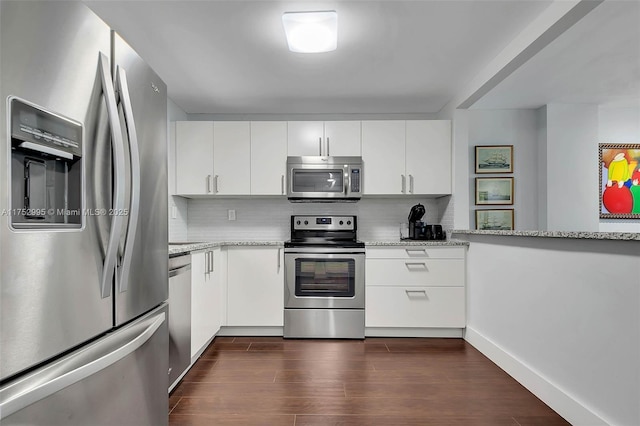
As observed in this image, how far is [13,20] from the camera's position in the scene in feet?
2.43

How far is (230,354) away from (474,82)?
3.06m

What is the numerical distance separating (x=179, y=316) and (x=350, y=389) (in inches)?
46.0

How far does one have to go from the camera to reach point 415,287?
3268mm

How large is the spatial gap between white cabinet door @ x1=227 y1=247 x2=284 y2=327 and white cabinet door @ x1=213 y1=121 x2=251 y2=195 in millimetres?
734

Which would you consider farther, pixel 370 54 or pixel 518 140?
pixel 518 140

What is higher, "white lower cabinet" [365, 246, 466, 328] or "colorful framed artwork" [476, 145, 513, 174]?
"colorful framed artwork" [476, 145, 513, 174]

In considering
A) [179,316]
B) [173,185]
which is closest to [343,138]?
[173,185]

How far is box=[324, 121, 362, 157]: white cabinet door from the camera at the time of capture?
3.56 m

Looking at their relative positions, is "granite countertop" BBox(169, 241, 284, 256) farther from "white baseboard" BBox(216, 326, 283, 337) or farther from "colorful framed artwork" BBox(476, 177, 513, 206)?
"colorful framed artwork" BBox(476, 177, 513, 206)

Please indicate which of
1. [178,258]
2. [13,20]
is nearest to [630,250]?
[13,20]

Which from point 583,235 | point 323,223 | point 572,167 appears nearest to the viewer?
point 583,235

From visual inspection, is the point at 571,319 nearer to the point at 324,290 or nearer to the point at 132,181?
the point at 324,290

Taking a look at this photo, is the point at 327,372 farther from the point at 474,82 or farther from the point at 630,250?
the point at 474,82

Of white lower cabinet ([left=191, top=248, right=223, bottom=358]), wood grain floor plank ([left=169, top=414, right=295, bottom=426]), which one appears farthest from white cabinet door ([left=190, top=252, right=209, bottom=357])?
wood grain floor plank ([left=169, top=414, right=295, bottom=426])
